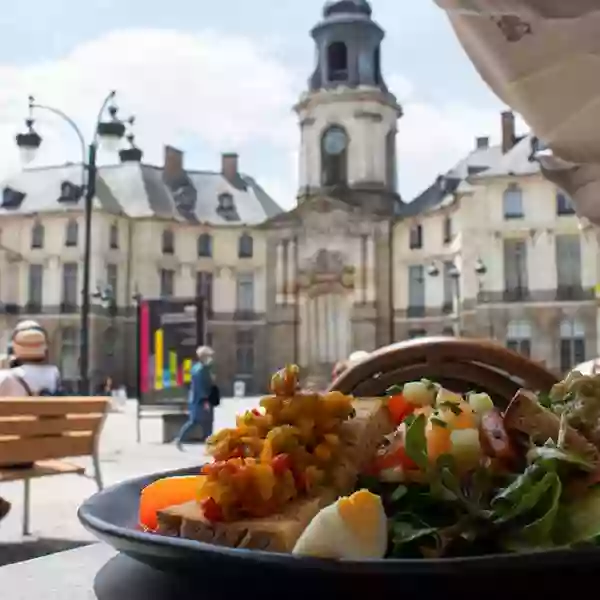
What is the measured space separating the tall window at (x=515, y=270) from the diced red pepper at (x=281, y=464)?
38.3 metres

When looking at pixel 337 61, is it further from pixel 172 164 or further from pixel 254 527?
pixel 254 527

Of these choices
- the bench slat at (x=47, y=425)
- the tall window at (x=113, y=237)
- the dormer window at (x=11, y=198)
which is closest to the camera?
the bench slat at (x=47, y=425)

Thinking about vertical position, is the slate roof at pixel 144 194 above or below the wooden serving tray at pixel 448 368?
above

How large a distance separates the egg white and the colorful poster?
1333cm

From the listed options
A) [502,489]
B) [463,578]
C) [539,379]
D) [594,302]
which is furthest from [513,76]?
[594,302]

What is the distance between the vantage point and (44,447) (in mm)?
4895

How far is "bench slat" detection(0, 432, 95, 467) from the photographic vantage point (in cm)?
473

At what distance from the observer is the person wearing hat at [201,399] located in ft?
38.7

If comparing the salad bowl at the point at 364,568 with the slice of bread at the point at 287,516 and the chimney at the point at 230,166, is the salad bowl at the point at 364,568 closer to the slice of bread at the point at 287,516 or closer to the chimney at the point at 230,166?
the slice of bread at the point at 287,516

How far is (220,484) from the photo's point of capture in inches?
28.0

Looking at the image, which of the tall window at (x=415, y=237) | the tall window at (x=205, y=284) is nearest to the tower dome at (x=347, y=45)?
the tall window at (x=415, y=237)

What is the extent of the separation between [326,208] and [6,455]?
124 ft

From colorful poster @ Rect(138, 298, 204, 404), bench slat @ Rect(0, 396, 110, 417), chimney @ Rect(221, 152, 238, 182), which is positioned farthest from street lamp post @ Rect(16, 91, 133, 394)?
chimney @ Rect(221, 152, 238, 182)

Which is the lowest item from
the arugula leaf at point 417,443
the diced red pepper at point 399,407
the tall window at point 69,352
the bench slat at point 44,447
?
the bench slat at point 44,447
